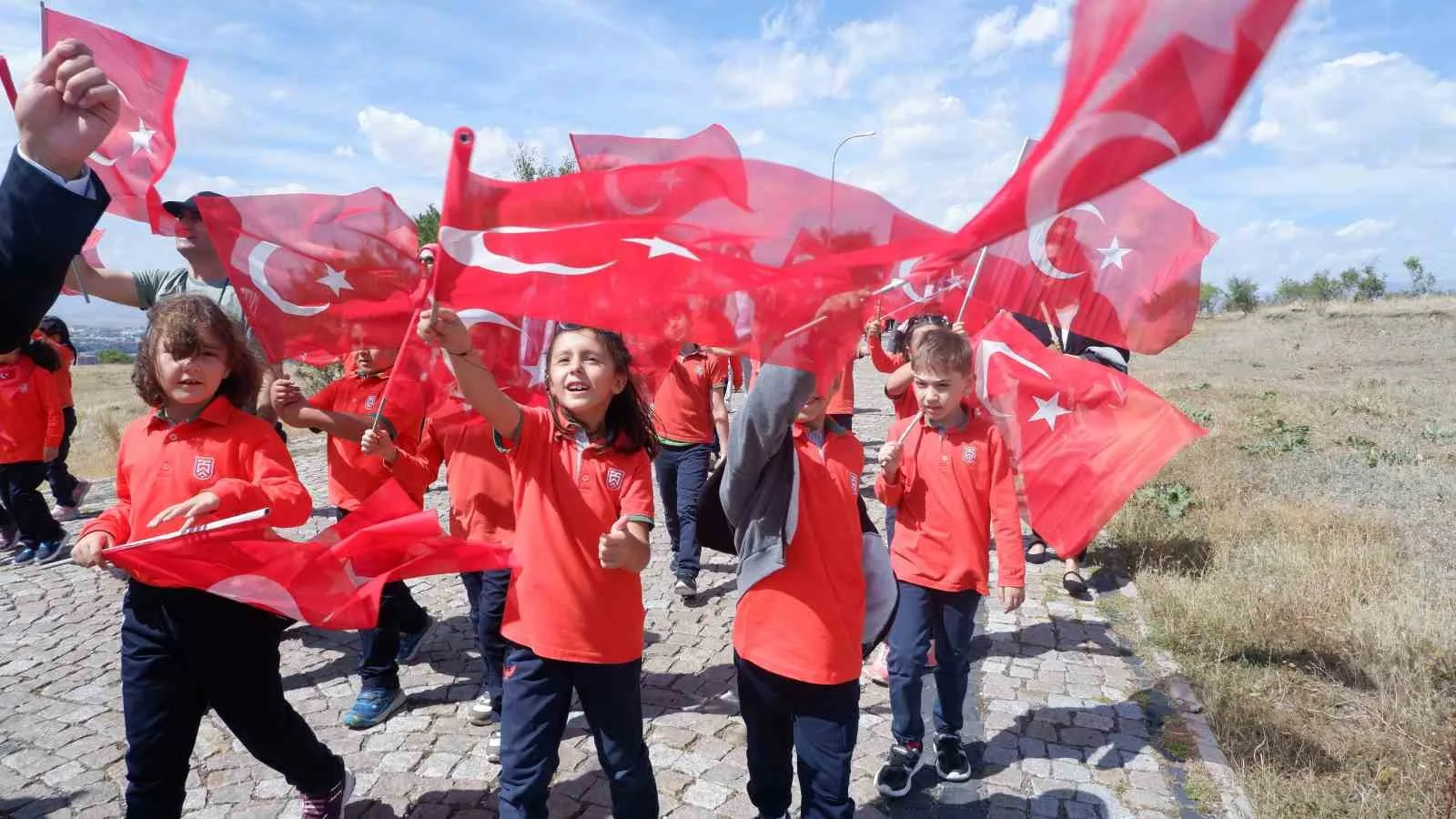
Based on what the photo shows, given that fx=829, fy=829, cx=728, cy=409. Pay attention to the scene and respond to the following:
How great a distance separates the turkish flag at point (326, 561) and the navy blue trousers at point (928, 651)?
1.70m

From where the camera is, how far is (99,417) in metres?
19.9

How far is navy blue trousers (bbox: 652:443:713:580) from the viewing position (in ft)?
19.6

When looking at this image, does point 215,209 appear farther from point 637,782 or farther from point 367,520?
point 637,782

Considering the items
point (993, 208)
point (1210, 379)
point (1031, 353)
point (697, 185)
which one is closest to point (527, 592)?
point (697, 185)

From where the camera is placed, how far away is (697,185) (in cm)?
254

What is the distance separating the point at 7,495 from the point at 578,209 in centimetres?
720

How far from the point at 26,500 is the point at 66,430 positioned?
1.36 metres

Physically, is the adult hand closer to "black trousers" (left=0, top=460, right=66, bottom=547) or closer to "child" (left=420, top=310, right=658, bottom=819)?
"child" (left=420, top=310, right=658, bottom=819)

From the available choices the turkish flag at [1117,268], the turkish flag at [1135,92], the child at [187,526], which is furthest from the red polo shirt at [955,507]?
the child at [187,526]

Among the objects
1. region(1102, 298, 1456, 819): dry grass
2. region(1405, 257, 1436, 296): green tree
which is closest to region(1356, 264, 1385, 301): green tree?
region(1405, 257, 1436, 296): green tree

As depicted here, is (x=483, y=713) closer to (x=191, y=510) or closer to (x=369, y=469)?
(x=369, y=469)

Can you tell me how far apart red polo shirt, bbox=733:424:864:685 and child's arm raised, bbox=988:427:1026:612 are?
1.02 metres

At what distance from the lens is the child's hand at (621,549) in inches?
103

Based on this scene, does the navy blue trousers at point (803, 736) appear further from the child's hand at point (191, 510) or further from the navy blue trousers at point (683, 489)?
the navy blue trousers at point (683, 489)
